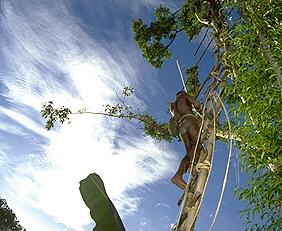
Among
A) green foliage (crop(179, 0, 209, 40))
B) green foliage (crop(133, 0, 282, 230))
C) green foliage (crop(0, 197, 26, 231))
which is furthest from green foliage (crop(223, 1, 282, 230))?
green foliage (crop(0, 197, 26, 231))

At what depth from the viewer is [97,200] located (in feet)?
11.3

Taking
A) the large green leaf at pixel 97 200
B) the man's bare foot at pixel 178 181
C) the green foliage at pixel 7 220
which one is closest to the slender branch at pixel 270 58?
the man's bare foot at pixel 178 181

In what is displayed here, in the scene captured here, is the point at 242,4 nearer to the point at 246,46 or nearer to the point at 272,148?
the point at 246,46

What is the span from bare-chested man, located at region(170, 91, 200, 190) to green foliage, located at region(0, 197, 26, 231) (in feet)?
110

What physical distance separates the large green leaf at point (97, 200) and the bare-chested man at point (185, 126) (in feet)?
2.79

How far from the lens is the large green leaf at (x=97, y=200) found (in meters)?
3.23

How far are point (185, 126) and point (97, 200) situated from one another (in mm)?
1437

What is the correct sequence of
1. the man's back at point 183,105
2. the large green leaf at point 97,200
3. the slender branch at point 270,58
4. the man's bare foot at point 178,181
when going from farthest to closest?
1. the man's back at point 183,105
2. the man's bare foot at point 178,181
3. the slender branch at point 270,58
4. the large green leaf at point 97,200

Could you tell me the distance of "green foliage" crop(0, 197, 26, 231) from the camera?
34.4 m

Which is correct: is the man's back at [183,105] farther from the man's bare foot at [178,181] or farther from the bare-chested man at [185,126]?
the man's bare foot at [178,181]

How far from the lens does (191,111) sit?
4648 mm

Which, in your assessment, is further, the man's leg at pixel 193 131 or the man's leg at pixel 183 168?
the man's leg at pixel 193 131

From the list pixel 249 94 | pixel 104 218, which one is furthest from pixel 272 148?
pixel 104 218

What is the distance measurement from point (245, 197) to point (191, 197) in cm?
162
